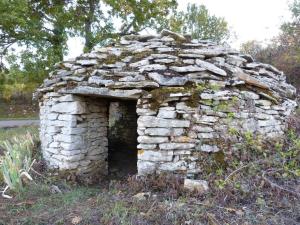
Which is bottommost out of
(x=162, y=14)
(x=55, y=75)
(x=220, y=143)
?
(x=220, y=143)

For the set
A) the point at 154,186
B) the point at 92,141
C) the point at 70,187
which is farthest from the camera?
→ the point at 92,141

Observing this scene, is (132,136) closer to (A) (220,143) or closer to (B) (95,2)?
(A) (220,143)

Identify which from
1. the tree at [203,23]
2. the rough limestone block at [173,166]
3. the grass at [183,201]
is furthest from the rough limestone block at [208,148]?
the tree at [203,23]

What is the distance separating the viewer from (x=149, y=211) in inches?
118

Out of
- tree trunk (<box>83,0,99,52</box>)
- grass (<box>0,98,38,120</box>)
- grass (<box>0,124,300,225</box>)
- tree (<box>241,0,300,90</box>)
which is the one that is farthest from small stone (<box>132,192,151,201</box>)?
grass (<box>0,98,38,120</box>)

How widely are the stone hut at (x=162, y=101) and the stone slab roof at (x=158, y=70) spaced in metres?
0.01

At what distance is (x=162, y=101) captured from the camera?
151 inches

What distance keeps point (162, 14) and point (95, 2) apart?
2690 millimetres

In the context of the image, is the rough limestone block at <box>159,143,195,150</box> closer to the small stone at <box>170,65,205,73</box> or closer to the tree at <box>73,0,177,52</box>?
the small stone at <box>170,65,205,73</box>

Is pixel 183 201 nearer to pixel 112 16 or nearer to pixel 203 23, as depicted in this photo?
pixel 112 16

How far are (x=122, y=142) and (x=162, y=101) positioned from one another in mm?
3253

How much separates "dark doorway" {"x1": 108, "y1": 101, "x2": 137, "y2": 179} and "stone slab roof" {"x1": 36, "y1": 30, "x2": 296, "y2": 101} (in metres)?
1.41

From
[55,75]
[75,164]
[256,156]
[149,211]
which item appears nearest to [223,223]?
[149,211]

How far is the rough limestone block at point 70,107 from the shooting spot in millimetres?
4461
